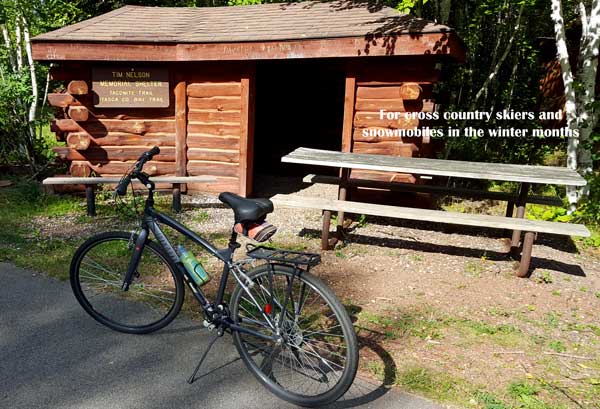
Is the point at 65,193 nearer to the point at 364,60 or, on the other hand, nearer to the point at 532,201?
the point at 364,60

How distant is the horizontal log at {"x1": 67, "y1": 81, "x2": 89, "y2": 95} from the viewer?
25.7 feet

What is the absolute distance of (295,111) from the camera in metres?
11.8

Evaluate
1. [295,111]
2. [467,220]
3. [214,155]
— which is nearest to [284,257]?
[467,220]

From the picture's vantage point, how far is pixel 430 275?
5.39m

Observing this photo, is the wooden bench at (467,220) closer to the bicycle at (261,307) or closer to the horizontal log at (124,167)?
the bicycle at (261,307)

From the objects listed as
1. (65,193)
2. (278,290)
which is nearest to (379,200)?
(278,290)

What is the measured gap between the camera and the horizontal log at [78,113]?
7.95m

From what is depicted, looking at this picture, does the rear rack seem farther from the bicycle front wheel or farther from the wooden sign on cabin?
the wooden sign on cabin

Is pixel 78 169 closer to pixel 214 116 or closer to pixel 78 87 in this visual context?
pixel 78 87

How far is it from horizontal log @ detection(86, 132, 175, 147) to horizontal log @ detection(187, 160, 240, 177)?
0.52 metres

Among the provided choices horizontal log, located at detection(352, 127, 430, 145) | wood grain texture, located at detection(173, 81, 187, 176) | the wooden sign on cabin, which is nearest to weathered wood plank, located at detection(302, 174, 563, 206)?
horizontal log, located at detection(352, 127, 430, 145)

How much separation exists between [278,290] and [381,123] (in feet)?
15.7

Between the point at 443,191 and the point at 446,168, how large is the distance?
1.06 m

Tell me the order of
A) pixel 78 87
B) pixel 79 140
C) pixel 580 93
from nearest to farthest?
pixel 580 93
pixel 78 87
pixel 79 140
